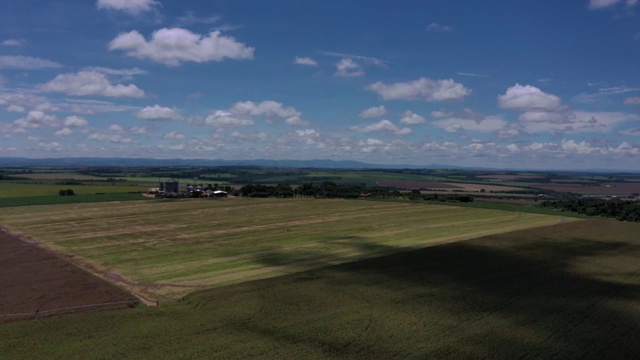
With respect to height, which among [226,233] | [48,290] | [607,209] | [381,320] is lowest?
[48,290]

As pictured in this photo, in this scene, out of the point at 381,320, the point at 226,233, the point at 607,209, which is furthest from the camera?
the point at 607,209

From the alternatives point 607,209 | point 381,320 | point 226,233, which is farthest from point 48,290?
point 607,209

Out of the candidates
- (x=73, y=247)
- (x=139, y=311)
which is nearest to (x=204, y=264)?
(x=139, y=311)

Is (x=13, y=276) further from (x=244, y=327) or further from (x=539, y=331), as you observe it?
(x=539, y=331)

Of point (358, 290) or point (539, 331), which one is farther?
point (358, 290)

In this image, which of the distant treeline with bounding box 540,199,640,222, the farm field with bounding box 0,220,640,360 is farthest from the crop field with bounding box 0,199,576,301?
the distant treeline with bounding box 540,199,640,222

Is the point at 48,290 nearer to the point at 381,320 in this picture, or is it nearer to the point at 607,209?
the point at 381,320
